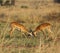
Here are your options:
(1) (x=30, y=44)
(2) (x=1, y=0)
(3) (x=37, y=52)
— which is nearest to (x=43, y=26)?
(1) (x=30, y=44)

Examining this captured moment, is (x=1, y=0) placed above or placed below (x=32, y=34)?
below

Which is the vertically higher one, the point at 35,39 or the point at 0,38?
the point at 0,38

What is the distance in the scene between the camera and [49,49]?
6973mm

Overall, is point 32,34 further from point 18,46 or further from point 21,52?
point 21,52

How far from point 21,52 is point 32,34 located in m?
2.90

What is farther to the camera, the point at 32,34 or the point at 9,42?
the point at 32,34

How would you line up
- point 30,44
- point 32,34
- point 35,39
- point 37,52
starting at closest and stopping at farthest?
point 37,52 → point 30,44 → point 35,39 → point 32,34

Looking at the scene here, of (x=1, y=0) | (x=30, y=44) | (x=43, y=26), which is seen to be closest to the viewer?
(x=30, y=44)

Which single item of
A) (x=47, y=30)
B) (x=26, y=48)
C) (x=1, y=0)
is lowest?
(x=1, y=0)

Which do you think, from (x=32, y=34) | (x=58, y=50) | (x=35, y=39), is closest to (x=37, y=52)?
(x=58, y=50)

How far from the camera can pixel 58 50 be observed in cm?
694

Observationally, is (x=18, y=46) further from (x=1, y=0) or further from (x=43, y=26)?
(x=1, y=0)

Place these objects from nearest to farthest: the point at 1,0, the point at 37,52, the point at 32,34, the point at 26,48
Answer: the point at 37,52, the point at 26,48, the point at 32,34, the point at 1,0

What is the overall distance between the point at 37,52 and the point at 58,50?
768 millimetres
